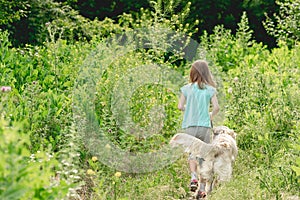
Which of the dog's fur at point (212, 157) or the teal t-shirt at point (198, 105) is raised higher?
the teal t-shirt at point (198, 105)

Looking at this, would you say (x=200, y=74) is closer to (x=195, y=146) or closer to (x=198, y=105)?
(x=198, y=105)

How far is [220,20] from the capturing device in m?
18.9

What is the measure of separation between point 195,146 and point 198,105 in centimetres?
55

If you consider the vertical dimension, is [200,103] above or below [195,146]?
above

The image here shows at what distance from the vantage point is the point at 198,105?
727cm

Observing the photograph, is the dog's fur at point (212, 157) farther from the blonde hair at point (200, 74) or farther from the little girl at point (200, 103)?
the blonde hair at point (200, 74)

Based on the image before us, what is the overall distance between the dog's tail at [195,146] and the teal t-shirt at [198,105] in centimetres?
29

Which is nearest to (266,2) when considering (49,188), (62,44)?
(62,44)

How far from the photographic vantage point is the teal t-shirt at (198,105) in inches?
286

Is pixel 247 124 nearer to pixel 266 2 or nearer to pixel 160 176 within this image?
pixel 160 176

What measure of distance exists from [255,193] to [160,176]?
3.85 feet

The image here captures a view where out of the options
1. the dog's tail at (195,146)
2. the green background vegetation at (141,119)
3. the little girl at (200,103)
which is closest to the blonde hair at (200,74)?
the little girl at (200,103)

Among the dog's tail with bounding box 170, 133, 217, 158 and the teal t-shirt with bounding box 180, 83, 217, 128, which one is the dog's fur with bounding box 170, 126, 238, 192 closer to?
the dog's tail with bounding box 170, 133, 217, 158

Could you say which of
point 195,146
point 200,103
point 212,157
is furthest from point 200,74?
point 212,157
